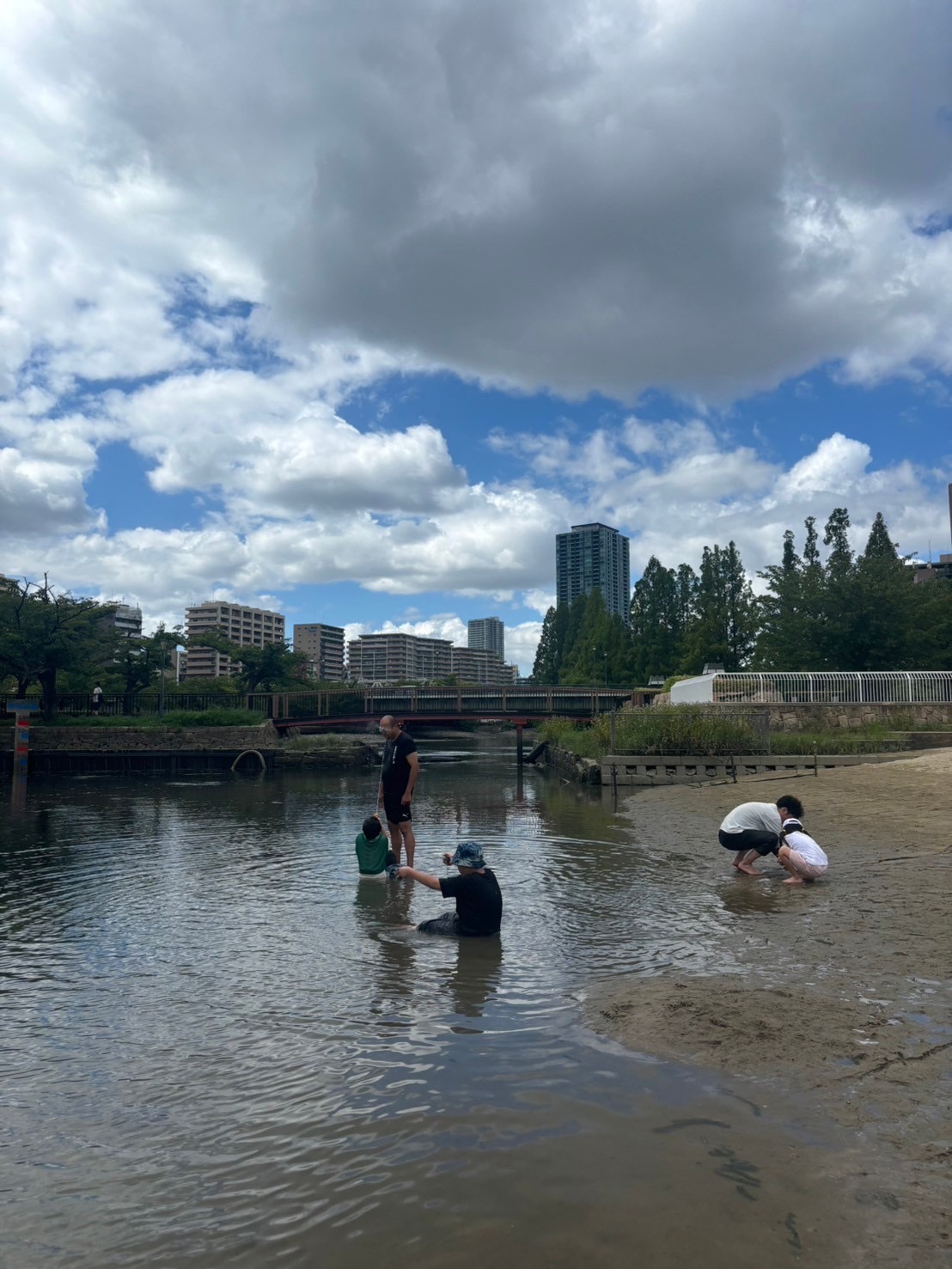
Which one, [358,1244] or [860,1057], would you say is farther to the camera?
[860,1057]

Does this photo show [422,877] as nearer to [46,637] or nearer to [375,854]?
[375,854]

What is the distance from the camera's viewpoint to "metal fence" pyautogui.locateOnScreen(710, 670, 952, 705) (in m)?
30.3

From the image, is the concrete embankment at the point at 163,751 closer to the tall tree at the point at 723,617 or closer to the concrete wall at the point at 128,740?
the concrete wall at the point at 128,740

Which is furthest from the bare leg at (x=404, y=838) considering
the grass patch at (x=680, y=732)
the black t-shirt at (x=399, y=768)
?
the grass patch at (x=680, y=732)

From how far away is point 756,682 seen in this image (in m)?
32.5

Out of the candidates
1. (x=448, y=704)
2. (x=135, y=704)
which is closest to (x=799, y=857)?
(x=448, y=704)

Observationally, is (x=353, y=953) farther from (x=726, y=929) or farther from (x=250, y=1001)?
(x=726, y=929)

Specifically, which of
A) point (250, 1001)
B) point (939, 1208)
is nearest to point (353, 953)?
point (250, 1001)

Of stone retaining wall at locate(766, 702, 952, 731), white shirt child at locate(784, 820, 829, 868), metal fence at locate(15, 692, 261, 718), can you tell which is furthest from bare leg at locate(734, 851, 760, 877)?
metal fence at locate(15, 692, 261, 718)

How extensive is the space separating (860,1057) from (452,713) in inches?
1945

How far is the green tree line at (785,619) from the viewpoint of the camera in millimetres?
37781

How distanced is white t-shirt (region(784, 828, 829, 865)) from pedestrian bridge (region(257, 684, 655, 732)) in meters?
38.8

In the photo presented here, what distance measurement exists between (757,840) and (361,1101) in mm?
6897

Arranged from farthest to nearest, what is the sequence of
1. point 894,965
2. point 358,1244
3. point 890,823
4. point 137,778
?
point 137,778
point 890,823
point 894,965
point 358,1244
